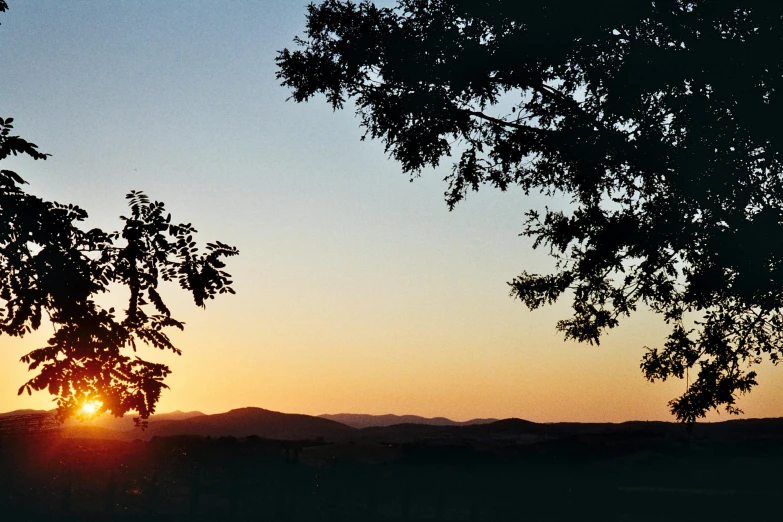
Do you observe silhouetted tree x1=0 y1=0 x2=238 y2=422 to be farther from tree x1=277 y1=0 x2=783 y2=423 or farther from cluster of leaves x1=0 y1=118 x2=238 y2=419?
tree x1=277 y1=0 x2=783 y2=423

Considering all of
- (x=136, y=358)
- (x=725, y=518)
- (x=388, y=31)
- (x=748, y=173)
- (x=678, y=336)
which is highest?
(x=388, y=31)

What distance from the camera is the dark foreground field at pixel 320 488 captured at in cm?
2648

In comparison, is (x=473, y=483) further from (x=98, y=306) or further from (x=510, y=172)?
(x=98, y=306)

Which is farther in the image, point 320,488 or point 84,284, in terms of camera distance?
point 320,488

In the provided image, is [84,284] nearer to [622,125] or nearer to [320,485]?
[622,125]

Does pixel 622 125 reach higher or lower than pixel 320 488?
higher

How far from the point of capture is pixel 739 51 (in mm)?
15453

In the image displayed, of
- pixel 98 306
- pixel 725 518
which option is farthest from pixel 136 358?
pixel 725 518

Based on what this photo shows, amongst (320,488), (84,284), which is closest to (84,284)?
(84,284)

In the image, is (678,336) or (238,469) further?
(238,469)

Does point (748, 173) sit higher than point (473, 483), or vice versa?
point (748, 173)

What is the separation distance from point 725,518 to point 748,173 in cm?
1438

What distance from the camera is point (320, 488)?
30484 millimetres

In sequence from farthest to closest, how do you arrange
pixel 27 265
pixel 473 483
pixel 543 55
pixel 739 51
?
pixel 473 483 < pixel 543 55 < pixel 739 51 < pixel 27 265
